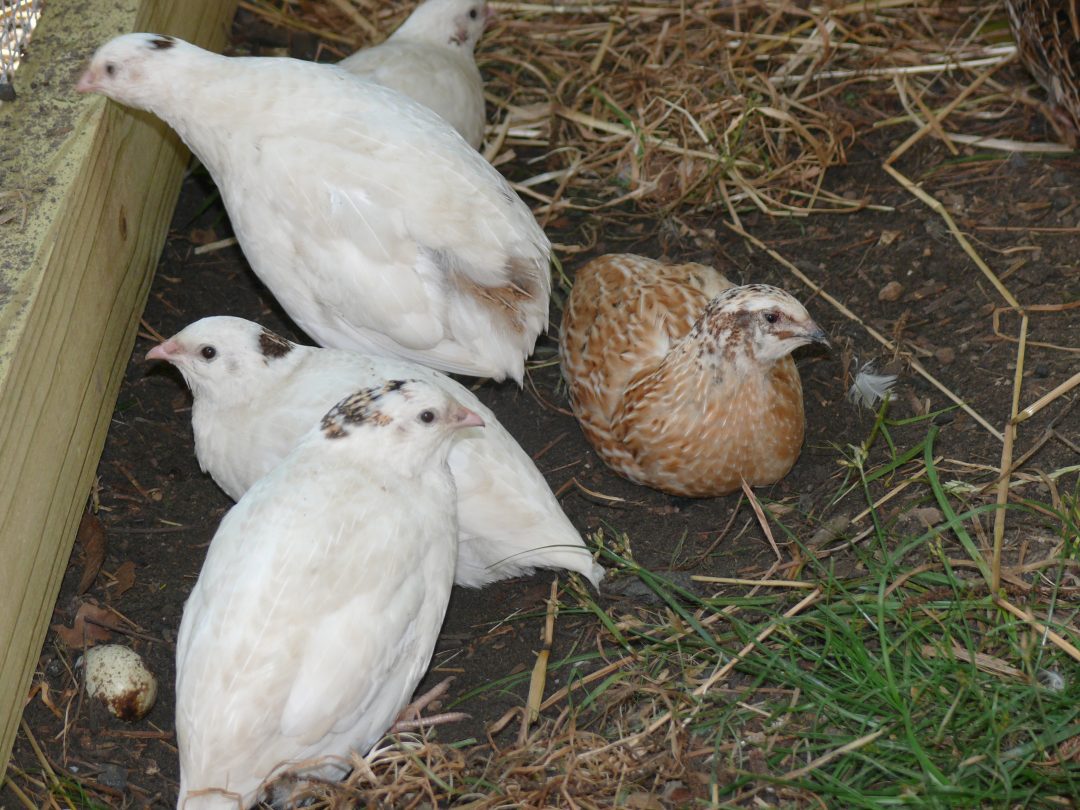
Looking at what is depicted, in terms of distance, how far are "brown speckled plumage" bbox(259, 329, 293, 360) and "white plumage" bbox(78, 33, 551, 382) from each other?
241mm

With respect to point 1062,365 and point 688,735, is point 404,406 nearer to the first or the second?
point 688,735

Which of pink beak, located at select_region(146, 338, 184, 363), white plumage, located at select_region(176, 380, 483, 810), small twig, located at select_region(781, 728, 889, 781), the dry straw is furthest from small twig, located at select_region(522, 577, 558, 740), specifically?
the dry straw

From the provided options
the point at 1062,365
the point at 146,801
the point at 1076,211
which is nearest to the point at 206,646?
the point at 146,801

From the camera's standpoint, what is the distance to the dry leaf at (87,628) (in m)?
3.67

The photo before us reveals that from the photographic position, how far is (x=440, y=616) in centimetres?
332

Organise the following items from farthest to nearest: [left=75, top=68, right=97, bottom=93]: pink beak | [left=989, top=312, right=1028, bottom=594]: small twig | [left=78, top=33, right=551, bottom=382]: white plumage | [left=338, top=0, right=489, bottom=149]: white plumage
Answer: [left=338, top=0, right=489, bottom=149]: white plumage < [left=78, top=33, right=551, bottom=382]: white plumage < [left=75, top=68, right=97, bottom=93]: pink beak < [left=989, top=312, right=1028, bottom=594]: small twig

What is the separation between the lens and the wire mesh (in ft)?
12.2

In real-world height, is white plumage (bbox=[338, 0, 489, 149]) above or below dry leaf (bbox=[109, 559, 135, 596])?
above

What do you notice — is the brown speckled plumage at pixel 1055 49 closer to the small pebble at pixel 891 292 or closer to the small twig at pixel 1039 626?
the small pebble at pixel 891 292

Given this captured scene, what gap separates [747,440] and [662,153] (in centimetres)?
164

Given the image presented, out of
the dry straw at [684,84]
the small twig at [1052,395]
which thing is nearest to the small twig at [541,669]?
the small twig at [1052,395]

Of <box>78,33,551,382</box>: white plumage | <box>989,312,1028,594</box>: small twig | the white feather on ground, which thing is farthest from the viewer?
the white feather on ground

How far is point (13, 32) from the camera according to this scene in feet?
12.6

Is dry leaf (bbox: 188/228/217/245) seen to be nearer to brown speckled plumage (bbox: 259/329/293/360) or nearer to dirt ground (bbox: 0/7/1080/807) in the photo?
dirt ground (bbox: 0/7/1080/807)
